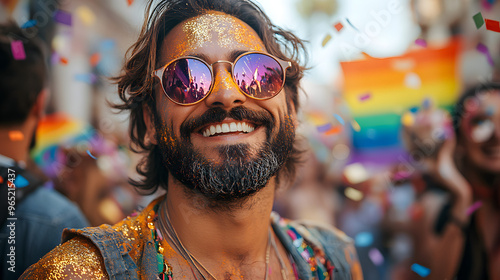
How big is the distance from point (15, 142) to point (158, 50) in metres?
1.21

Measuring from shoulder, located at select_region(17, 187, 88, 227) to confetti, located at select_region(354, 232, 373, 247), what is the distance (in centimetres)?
245

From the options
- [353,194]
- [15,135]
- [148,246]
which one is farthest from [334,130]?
[15,135]

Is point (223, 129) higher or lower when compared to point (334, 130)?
higher

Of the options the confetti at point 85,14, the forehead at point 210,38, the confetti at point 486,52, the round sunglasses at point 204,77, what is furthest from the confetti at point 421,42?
the confetti at point 85,14

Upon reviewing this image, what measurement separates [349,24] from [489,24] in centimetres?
89

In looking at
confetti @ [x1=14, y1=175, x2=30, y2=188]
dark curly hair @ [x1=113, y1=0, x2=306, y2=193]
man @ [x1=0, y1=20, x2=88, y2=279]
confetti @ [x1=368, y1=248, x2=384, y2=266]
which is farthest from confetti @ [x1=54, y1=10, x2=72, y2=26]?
confetti @ [x1=368, y1=248, x2=384, y2=266]

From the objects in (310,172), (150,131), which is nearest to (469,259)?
(310,172)

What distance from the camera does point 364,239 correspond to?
3799 mm

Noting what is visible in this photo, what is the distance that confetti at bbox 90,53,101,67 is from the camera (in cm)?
331

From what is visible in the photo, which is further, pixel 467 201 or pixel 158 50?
pixel 467 201

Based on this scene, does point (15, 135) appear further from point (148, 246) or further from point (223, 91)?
point (223, 91)

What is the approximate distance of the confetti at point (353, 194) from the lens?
4.01m

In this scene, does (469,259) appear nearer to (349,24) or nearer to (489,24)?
(489,24)

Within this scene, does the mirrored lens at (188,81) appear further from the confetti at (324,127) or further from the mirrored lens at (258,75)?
the confetti at (324,127)
